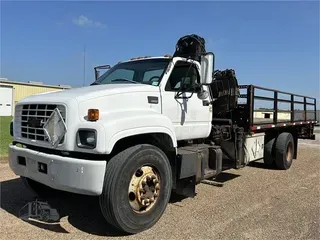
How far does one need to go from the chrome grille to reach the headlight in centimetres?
30

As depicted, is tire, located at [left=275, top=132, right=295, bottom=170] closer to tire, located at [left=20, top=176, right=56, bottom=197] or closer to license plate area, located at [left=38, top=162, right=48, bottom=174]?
tire, located at [left=20, top=176, right=56, bottom=197]

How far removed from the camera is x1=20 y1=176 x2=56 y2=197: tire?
5320 mm

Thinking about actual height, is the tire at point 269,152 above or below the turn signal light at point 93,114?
below

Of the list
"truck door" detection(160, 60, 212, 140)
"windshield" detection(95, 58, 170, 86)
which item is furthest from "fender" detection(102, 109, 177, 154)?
"windshield" detection(95, 58, 170, 86)

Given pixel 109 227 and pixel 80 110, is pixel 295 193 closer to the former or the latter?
pixel 109 227

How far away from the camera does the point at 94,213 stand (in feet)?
15.8

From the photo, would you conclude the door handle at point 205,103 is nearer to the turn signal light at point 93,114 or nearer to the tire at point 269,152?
the turn signal light at point 93,114

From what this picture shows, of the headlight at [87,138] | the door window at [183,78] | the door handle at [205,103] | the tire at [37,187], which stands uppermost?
the door window at [183,78]

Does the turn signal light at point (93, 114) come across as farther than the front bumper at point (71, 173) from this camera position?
Yes

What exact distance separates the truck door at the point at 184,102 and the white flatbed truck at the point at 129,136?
2 cm

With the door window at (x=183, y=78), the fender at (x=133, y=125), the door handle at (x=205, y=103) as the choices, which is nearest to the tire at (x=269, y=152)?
the door handle at (x=205, y=103)

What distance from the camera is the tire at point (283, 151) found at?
28.8 feet

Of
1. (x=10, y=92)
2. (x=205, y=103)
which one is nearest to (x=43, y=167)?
(x=205, y=103)

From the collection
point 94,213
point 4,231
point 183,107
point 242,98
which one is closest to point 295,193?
point 242,98
